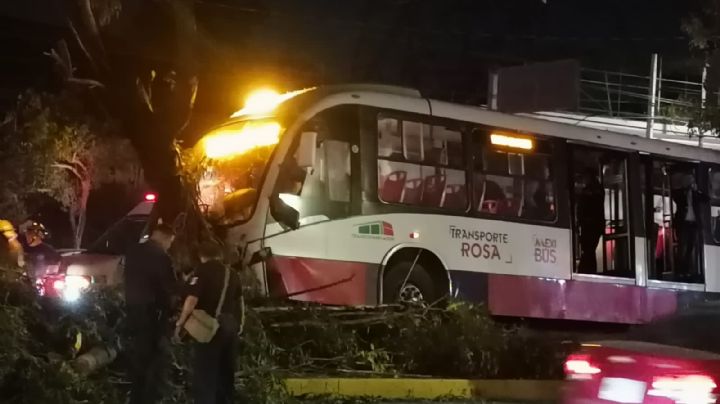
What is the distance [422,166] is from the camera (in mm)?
13055

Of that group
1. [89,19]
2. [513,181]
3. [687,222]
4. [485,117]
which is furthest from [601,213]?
[89,19]

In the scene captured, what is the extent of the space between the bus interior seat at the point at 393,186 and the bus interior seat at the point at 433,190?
0.38 metres

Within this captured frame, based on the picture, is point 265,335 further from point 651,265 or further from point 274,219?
point 651,265

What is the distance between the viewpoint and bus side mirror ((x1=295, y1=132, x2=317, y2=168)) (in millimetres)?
11734

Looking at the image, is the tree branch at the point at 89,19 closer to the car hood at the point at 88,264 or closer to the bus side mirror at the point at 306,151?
the car hood at the point at 88,264

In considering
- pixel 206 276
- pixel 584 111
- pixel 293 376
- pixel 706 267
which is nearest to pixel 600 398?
pixel 206 276

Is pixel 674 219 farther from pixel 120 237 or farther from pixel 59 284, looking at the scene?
pixel 59 284

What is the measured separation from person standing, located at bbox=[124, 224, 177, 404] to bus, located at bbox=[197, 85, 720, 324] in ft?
10.7

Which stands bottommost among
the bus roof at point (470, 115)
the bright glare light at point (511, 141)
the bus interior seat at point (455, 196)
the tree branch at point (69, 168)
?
the bus interior seat at point (455, 196)

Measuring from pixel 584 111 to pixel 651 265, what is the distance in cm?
1173

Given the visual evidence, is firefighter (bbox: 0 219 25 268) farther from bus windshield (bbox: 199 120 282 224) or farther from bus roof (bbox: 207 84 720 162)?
bus roof (bbox: 207 84 720 162)

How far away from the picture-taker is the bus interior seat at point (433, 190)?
13.0m

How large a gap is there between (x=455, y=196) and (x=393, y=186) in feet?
3.65

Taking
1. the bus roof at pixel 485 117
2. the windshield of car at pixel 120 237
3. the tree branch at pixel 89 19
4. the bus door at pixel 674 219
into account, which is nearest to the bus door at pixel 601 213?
the bus roof at pixel 485 117
